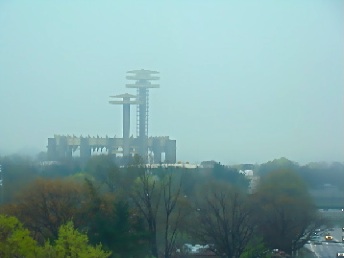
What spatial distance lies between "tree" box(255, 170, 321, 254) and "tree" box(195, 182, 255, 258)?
0.38 meters

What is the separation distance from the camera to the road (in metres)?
16.4

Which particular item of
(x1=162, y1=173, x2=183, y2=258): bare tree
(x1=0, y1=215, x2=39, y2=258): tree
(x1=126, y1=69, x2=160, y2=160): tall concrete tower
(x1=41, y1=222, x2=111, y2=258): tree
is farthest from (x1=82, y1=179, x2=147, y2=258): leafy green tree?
(x1=126, y1=69, x2=160, y2=160): tall concrete tower

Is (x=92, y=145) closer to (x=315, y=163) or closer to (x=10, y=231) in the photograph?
(x=315, y=163)

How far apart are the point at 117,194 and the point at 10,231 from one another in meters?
6.02

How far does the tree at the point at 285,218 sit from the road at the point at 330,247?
18.0 inches

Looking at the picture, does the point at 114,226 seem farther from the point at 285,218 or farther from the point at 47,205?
the point at 285,218

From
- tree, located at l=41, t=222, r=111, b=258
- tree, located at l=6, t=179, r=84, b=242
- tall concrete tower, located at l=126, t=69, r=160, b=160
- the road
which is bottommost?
the road

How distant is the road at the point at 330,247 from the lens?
16.4 metres

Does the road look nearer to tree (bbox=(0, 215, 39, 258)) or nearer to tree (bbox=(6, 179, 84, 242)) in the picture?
tree (bbox=(6, 179, 84, 242))

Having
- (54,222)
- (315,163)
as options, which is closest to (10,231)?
(54,222)

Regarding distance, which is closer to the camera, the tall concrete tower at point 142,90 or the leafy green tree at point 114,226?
the leafy green tree at point 114,226

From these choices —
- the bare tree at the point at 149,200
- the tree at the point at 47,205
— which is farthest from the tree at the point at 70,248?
the bare tree at the point at 149,200

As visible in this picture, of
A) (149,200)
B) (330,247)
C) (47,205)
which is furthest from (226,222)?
(47,205)

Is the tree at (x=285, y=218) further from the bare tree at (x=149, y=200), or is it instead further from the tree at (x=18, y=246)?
the tree at (x=18, y=246)
